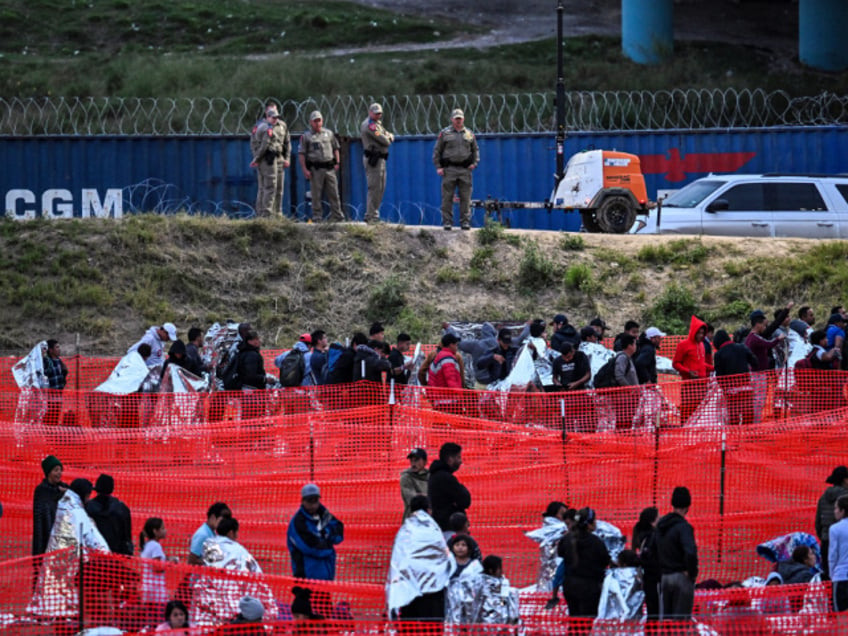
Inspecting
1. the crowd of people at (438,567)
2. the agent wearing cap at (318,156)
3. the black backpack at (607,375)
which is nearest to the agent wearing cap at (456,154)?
the agent wearing cap at (318,156)

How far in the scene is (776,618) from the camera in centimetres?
929

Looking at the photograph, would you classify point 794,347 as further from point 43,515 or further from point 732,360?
point 43,515

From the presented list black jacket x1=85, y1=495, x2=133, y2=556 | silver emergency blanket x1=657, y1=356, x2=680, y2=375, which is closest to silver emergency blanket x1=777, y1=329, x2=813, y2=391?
silver emergency blanket x1=657, y1=356, x2=680, y2=375

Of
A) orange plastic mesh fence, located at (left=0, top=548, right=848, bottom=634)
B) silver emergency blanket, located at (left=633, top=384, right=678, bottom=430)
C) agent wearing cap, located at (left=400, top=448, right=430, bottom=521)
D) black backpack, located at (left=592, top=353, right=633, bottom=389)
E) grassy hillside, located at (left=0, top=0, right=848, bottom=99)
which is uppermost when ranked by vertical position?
grassy hillside, located at (left=0, top=0, right=848, bottom=99)

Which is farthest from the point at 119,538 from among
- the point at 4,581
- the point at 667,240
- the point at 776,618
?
the point at 667,240

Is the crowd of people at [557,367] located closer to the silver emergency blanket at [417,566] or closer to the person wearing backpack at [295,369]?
the person wearing backpack at [295,369]

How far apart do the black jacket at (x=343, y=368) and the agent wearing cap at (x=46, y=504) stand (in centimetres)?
460

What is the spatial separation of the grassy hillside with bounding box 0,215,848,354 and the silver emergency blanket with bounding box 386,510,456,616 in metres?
12.0

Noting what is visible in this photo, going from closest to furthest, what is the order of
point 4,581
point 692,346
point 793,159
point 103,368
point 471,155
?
point 4,581 < point 692,346 < point 103,368 < point 471,155 < point 793,159

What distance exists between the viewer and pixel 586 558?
9.86 meters

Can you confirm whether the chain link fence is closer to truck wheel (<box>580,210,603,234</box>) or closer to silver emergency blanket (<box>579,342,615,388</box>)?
truck wheel (<box>580,210,603,234</box>)

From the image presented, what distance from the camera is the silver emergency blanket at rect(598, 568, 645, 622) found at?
9562 mm

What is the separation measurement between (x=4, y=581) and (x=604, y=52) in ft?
110

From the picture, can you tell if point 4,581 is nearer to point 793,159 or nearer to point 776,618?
point 776,618
